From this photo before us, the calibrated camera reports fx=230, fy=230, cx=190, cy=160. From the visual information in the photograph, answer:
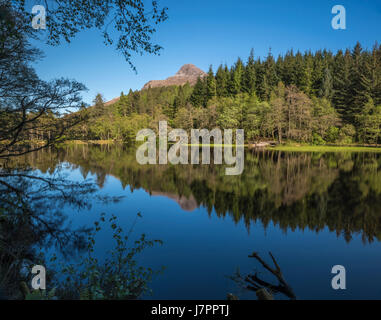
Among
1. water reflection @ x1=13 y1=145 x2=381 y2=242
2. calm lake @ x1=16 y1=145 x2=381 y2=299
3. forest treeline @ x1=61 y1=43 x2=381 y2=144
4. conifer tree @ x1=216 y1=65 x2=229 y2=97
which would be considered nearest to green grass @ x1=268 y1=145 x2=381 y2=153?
forest treeline @ x1=61 y1=43 x2=381 y2=144

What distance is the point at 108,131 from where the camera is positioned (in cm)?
7412

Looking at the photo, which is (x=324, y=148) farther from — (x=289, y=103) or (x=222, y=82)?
(x=222, y=82)

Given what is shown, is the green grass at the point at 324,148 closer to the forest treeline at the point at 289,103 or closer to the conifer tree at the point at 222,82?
the forest treeline at the point at 289,103

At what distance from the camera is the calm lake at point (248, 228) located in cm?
573

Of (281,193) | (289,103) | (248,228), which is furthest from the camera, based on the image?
(289,103)

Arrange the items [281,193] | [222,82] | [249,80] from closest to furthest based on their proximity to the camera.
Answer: [281,193], [249,80], [222,82]

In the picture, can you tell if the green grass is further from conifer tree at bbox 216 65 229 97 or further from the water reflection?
conifer tree at bbox 216 65 229 97

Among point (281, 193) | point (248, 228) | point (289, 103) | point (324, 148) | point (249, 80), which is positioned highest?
point (249, 80)

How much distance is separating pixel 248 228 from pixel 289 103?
47.0 m

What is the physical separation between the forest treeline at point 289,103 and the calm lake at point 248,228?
2453 cm

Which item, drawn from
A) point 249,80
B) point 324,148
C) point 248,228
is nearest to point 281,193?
point 248,228

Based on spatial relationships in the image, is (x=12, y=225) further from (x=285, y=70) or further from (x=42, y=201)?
(x=285, y=70)

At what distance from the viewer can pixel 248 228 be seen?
9.23 metres

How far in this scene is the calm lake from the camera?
5727 millimetres
